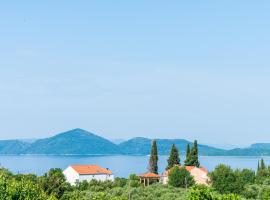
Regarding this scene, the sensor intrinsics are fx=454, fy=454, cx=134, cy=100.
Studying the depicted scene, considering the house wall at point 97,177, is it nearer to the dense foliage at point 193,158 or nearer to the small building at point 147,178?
the small building at point 147,178

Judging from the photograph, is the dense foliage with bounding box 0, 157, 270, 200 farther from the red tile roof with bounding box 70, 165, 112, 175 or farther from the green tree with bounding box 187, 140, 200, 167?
the red tile roof with bounding box 70, 165, 112, 175

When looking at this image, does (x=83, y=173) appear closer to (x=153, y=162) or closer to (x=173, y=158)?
(x=153, y=162)

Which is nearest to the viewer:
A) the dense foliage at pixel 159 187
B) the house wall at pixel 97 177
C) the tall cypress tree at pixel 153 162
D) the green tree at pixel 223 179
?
the dense foliage at pixel 159 187

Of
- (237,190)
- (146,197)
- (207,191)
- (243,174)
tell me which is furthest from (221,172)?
(207,191)

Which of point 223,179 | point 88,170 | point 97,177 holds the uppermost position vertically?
point 88,170

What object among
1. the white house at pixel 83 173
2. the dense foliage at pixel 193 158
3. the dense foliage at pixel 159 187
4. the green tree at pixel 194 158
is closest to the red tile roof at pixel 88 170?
the white house at pixel 83 173

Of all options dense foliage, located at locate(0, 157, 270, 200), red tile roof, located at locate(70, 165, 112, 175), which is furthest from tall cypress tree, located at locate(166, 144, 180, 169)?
dense foliage, located at locate(0, 157, 270, 200)

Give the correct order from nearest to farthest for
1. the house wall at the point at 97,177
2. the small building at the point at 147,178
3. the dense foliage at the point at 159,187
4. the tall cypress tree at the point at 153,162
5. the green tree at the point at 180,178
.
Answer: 1. the dense foliage at the point at 159,187
2. the green tree at the point at 180,178
3. the small building at the point at 147,178
4. the house wall at the point at 97,177
5. the tall cypress tree at the point at 153,162

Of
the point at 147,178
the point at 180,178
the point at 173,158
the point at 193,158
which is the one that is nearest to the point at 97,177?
the point at 147,178

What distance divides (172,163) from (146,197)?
117ft

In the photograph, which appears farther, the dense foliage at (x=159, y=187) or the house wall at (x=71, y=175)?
the house wall at (x=71, y=175)

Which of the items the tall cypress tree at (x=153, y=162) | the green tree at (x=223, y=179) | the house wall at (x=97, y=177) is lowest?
the house wall at (x=97, y=177)

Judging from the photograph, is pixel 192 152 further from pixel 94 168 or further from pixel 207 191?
pixel 207 191

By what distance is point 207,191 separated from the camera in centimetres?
2072
